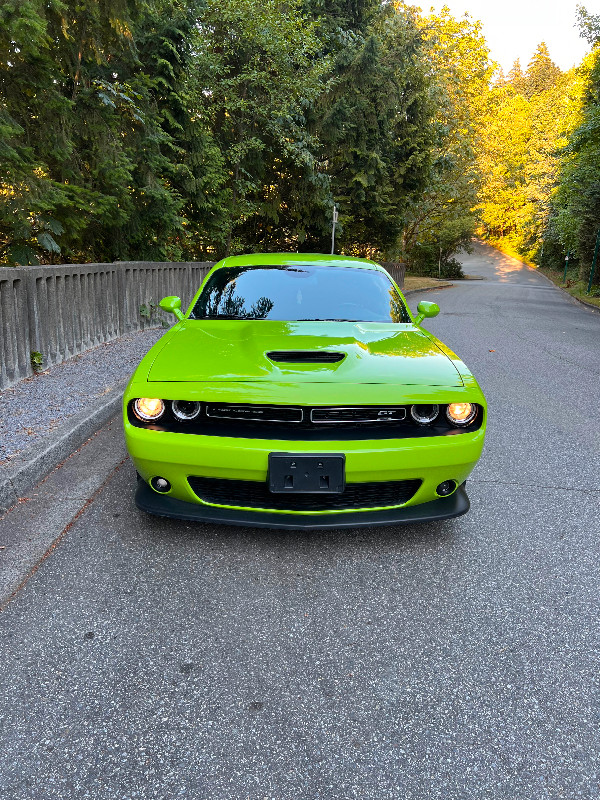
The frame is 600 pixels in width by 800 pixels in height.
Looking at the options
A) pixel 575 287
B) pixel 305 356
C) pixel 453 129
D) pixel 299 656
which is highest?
pixel 453 129

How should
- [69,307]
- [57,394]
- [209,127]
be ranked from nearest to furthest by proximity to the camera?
[57,394] → [69,307] → [209,127]

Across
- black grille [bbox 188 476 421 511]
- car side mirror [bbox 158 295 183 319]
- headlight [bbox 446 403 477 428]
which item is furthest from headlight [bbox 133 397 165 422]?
car side mirror [bbox 158 295 183 319]

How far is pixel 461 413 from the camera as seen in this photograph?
3.11 metres

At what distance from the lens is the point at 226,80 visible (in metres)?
15.0

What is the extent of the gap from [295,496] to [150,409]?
2.76 ft

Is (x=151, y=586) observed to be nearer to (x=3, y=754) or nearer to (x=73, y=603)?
(x=73, y=603)

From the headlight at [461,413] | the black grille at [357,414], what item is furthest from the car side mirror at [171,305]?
the headlight at [461,413]

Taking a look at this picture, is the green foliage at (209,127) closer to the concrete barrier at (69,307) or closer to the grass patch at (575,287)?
the concrete barrier at (69,307)

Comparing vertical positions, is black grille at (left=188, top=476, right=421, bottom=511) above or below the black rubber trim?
above

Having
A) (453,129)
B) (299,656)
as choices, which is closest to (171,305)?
(299,656)

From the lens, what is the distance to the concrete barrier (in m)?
5.93

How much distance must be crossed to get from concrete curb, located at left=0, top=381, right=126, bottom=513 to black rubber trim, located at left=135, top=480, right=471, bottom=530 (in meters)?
1.00

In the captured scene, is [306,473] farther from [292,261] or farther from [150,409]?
[292,261]

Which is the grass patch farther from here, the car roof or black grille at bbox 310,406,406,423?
black grille at bbox 310,406,406,423
